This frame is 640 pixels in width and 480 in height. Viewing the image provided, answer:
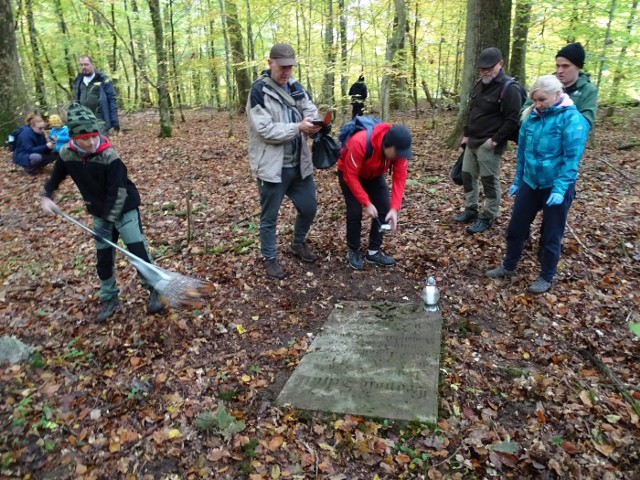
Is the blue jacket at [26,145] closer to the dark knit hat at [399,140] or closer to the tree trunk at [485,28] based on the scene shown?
the dark knit hat at [399,140]

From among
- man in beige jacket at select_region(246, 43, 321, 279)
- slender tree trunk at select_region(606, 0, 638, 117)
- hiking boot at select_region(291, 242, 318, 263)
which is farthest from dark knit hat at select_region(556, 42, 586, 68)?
slender tree trunk at select_region(606, 0, 638, 117)

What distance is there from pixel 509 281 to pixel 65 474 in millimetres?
4229

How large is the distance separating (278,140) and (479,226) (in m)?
2.83

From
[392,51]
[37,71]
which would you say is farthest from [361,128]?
[37,71]

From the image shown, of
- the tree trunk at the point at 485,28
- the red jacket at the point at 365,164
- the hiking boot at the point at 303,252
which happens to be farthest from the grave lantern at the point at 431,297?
the tree trunk at the point at 485,28

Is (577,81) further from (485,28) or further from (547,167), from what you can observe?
(485,28)

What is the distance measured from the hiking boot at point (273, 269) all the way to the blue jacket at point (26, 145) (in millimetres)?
6732

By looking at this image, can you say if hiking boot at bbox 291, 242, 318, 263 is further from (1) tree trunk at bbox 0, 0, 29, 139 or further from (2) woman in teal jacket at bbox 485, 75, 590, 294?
(1) tree trunk at bbox 0, 0, 29, 139

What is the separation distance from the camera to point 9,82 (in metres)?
10.7

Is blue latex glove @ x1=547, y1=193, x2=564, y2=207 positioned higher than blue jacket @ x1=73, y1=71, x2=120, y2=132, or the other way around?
blue jacket @ x1=73, y1=71, x2=120, y2=132

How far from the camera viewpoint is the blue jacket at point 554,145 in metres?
3.88

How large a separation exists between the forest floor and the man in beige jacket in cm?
73

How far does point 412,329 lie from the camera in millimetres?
4102

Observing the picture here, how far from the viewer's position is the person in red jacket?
4250 mm
